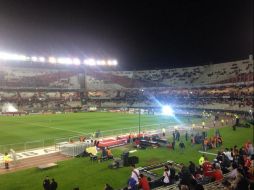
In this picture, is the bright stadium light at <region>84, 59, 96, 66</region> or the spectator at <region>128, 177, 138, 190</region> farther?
the bright stadium light at <region>84, 59, 96, 66</region>

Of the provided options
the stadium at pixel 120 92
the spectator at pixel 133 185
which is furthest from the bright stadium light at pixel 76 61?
the spectator at pixel 133 185

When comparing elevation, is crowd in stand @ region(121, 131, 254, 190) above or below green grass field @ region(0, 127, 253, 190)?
above

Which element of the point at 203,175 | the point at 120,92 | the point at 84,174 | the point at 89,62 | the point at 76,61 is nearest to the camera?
the point at 203,175

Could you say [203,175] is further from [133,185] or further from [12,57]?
[12,57]

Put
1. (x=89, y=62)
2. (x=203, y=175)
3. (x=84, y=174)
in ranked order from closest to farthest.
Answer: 1. (x=203, y=175)
2. (x=84, y=174)
3. (x=89, y=62)

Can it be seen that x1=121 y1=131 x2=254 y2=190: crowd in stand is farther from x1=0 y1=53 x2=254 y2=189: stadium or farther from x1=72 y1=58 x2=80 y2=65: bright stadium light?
x1=72 y1=58 x2=80 y2=65: bright stadium light

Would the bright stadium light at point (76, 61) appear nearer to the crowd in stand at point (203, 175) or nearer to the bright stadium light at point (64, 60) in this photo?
the bright stadium light at point (64, 60)

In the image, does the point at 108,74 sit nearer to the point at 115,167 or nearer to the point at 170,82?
the point at 170,82

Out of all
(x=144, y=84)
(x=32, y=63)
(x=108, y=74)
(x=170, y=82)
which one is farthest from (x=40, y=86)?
(x=170, y=82)

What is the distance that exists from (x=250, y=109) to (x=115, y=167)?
5219cm

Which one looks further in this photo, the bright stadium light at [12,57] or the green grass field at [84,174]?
the bright stadium light at [12,57]

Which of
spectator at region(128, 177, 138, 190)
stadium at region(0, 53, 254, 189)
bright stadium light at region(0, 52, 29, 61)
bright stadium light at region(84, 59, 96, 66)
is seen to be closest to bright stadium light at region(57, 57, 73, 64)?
stadium at region(0, 53, 254, 189)

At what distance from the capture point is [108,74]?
4697 inches

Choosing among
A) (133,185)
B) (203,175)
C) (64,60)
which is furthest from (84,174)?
(64,60)
